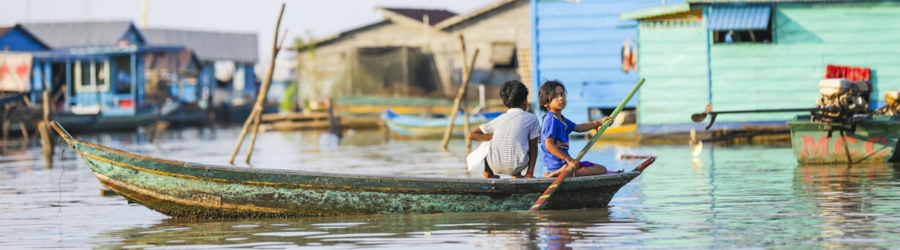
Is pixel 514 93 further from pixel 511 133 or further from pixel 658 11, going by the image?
pixel 658 11

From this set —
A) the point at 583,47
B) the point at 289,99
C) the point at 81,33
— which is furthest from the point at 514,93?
the point at 289,99

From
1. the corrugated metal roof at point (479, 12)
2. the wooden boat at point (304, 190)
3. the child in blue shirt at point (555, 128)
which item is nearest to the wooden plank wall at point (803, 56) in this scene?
the wooden boat at point (304, 190)

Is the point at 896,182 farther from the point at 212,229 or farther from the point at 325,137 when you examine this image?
the point at 325,137

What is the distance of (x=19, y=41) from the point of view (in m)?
40.9

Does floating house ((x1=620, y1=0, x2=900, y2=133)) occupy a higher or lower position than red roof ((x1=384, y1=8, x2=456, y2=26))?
lower

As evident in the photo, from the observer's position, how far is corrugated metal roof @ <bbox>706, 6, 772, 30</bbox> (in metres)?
18.8

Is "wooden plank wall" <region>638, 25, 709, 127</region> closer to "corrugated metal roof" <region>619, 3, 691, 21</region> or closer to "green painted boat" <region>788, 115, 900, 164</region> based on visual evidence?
"corrugated metal roof" <region>619, 3, 691, 21</region>

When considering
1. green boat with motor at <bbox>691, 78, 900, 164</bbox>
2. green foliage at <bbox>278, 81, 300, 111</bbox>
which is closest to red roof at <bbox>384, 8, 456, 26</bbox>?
green foliage at <bbox>278, 81, 300, 111</bbox>

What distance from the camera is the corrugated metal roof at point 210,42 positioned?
5750 centimetres

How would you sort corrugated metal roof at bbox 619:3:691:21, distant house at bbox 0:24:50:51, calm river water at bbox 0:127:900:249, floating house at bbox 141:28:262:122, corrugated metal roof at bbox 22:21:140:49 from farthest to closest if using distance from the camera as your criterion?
floating house at bbox 141:28:262:122
corrugated metal roof at bbox 22:21:140:49
distant house at bbox 0:24:50:51
corrugated metal roof at bbox 619:3:691:21
calm river water at bbox 0:127:900:249

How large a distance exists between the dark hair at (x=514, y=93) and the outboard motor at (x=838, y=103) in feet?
18.1

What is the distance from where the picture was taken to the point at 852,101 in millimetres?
14062

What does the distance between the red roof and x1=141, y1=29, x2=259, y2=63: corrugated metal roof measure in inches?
722

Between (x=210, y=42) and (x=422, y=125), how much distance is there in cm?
3231
